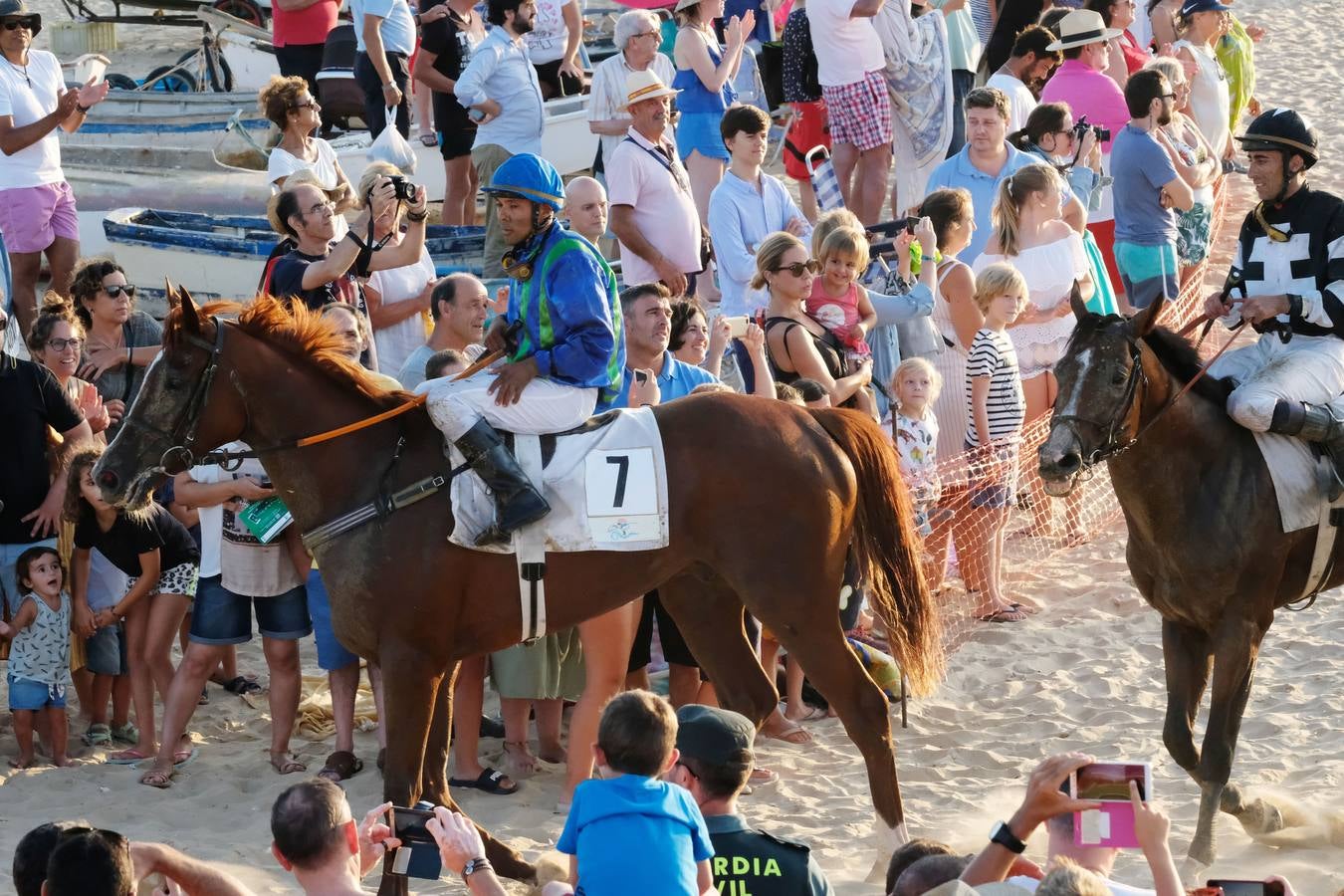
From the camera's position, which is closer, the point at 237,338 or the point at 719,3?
the point at 237,338

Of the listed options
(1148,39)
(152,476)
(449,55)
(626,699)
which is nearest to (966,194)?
(449,55)

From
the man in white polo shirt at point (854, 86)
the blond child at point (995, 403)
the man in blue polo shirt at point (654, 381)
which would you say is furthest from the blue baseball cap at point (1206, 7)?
the man in blue polo shirt at point (654, 381)

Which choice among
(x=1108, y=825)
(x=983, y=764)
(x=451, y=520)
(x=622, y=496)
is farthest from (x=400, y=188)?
(x=1108, y=825)

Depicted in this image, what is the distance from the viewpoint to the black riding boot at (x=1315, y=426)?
6.38 m

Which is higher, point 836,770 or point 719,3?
point 719,3

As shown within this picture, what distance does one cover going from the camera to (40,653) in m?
7.11

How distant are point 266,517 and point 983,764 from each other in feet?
10.6

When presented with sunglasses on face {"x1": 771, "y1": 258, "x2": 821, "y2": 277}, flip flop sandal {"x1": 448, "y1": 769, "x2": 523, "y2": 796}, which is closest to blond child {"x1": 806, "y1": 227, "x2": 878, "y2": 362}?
sunglasses on face {"x1": 771, "y1": 258, "x2": 821, "y2": 277}

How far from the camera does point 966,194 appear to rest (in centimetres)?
934

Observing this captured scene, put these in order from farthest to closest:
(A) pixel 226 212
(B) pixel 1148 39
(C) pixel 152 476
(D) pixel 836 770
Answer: (B) pixel 1148 39 < (A) pixel 226 212 < (D) pixel 836 770 < (C) pixel 152 476

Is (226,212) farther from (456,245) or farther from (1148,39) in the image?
(1148,39)

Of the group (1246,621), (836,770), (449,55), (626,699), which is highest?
(449,55)

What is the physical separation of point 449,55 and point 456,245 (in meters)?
1.63

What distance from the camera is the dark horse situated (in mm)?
6148
